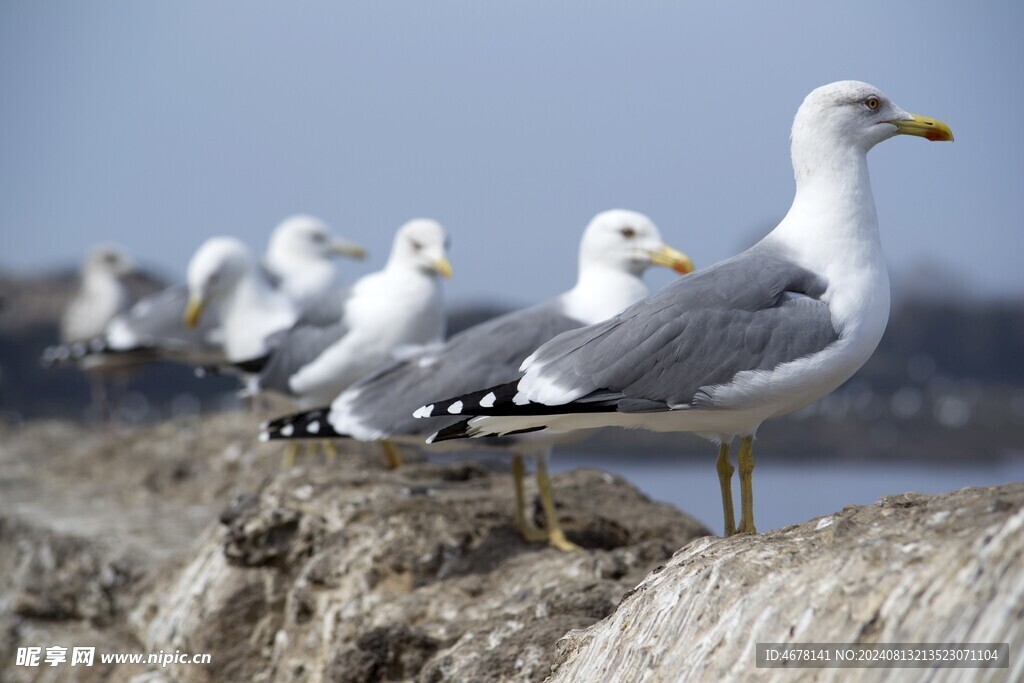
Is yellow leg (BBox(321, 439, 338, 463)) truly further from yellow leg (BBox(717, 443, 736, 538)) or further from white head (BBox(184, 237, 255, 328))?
yellow leg (BBox(717, 443, 736, 538))

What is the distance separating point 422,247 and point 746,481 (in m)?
3.65

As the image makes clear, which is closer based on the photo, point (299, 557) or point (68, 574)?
point (299, 557)

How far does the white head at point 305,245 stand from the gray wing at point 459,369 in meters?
5.53

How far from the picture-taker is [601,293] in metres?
5.89

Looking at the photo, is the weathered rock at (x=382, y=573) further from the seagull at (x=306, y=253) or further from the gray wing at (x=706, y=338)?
the seagull at (x=306, y=253)

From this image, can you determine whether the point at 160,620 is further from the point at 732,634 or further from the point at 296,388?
the point at 732,634

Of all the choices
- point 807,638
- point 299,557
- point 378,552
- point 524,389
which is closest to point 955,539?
point 807,638

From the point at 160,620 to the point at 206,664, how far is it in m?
0.82

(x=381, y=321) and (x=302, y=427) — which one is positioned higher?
(x=381, y=321)

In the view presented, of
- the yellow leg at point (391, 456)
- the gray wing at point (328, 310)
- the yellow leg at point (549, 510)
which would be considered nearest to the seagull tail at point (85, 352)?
the gray wing at point (328, 310)

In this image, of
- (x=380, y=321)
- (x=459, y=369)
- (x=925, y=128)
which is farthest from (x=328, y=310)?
(x=925, y=128)

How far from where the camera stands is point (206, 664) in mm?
5852

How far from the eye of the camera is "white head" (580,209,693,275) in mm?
6000

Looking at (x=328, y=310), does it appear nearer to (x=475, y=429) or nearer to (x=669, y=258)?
(x=669, y=258)
